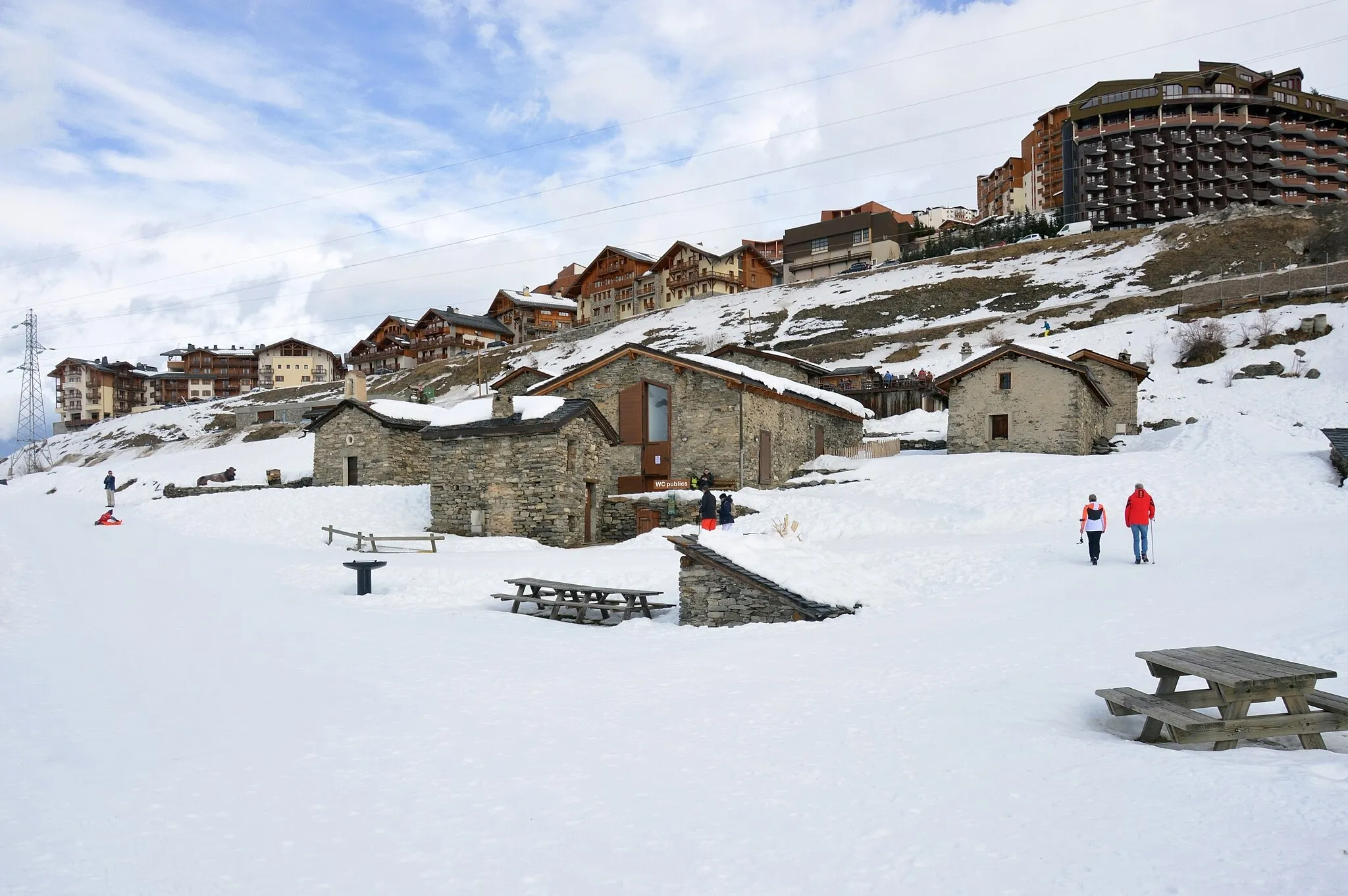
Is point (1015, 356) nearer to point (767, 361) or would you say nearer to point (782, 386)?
point (782, 386)

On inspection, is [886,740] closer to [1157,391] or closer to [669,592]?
[669,592]

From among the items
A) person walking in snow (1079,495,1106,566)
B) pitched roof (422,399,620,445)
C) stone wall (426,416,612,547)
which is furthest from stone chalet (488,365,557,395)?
person walking in snow (1079,495,1106,566)

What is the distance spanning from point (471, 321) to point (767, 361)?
201ft

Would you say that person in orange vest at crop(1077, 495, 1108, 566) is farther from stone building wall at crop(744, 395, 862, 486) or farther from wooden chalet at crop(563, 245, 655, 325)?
wooden chalet at crop(563, 245, 655, 325)

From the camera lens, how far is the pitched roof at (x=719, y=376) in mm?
30328

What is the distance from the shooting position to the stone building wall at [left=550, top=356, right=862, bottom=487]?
30.2 m

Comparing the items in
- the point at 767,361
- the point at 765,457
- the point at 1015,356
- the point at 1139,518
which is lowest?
the point at 1139,518

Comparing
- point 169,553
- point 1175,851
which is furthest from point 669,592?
point 169,553

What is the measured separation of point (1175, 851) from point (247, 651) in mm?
11340

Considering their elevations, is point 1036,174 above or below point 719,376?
above

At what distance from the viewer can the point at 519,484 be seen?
85.9 feet

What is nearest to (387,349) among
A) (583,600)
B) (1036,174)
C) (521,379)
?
(521,379)

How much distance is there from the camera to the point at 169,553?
21875 millimetres

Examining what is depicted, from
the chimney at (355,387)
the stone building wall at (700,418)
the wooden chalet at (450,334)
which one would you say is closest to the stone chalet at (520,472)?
the stone building wall at (700,418)
